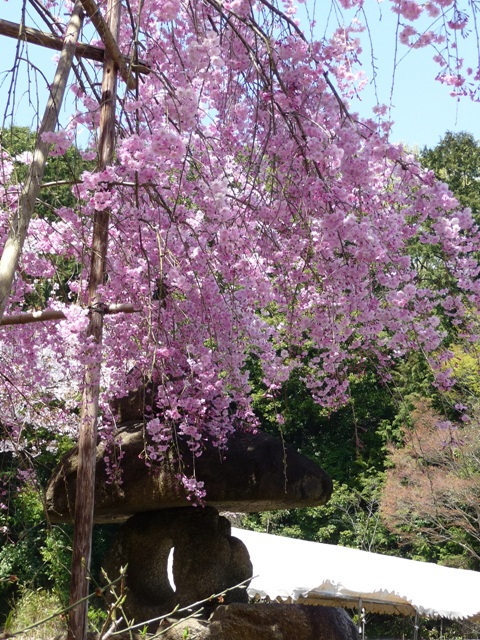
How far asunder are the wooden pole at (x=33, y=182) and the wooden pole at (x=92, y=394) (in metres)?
0.51

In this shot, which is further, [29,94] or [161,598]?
[161,598]

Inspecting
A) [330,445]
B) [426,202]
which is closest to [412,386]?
→ [330,445]

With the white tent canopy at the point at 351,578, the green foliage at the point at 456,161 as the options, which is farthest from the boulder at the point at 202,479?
the green foliage at the point at 456,161

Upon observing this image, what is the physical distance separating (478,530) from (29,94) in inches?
565

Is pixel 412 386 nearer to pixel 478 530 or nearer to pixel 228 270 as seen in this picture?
pixel 478 530

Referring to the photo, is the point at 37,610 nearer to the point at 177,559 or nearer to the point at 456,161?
the point at 177,559

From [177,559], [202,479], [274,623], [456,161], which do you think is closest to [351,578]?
[177,559]

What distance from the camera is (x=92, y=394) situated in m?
4.33

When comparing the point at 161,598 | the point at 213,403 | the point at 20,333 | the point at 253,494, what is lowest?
the point at 161,598

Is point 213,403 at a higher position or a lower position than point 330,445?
lower

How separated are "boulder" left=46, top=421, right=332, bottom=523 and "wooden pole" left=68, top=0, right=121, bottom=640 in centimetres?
150

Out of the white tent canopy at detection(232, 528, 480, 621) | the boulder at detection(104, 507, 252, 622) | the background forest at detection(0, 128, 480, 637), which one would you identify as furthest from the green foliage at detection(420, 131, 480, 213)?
the boulder at detection(104, 507, 252, 622)

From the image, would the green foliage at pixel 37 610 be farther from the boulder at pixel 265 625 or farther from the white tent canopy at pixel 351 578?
the boulder at pixel 265 625

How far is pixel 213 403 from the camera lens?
5.93m
